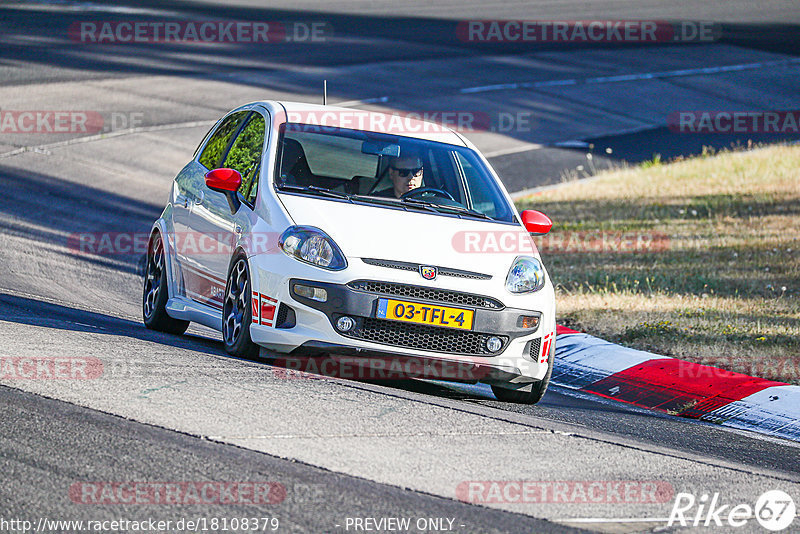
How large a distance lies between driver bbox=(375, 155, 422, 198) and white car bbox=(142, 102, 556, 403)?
11 millimetres

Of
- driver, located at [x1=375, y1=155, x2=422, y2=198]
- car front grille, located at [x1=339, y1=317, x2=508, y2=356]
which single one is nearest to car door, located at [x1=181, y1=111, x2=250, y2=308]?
driver, located at [x1=375, y1=155, x2=422, y2=198]

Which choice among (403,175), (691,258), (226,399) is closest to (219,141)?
(403,175)

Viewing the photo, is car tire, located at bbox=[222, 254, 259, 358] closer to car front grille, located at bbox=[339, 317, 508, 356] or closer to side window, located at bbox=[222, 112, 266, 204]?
side window, located at bbox=[222, 112, 266, 204]

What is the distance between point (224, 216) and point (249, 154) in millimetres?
535

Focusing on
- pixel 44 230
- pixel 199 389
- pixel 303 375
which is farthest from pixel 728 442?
pixel 44 230

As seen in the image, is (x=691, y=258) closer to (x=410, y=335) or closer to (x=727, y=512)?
(x=410, y=335)

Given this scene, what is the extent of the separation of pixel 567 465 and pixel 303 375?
184 cm

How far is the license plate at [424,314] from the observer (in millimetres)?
6934

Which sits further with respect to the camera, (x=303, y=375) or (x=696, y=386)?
(x=696, y=386)

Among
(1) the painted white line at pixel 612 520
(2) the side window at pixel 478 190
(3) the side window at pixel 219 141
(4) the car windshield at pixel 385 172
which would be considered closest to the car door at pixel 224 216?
(3) the side window at pixel 219 141

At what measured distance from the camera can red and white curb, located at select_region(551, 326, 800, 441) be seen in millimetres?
7957

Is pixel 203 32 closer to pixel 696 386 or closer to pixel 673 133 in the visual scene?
pixel 673 133

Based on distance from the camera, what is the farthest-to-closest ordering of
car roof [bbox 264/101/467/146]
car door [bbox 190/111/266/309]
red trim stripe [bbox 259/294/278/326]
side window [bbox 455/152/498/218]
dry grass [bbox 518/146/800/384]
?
dry grass [bbox 518/146/800/384] < car roof [bbox 264/101/467/146] < side window [bbox 455/152/498/218] < car door [bbox 190/111/266/309] < red trim stripe [bbox 259/294/278/326]

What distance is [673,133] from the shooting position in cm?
2478
